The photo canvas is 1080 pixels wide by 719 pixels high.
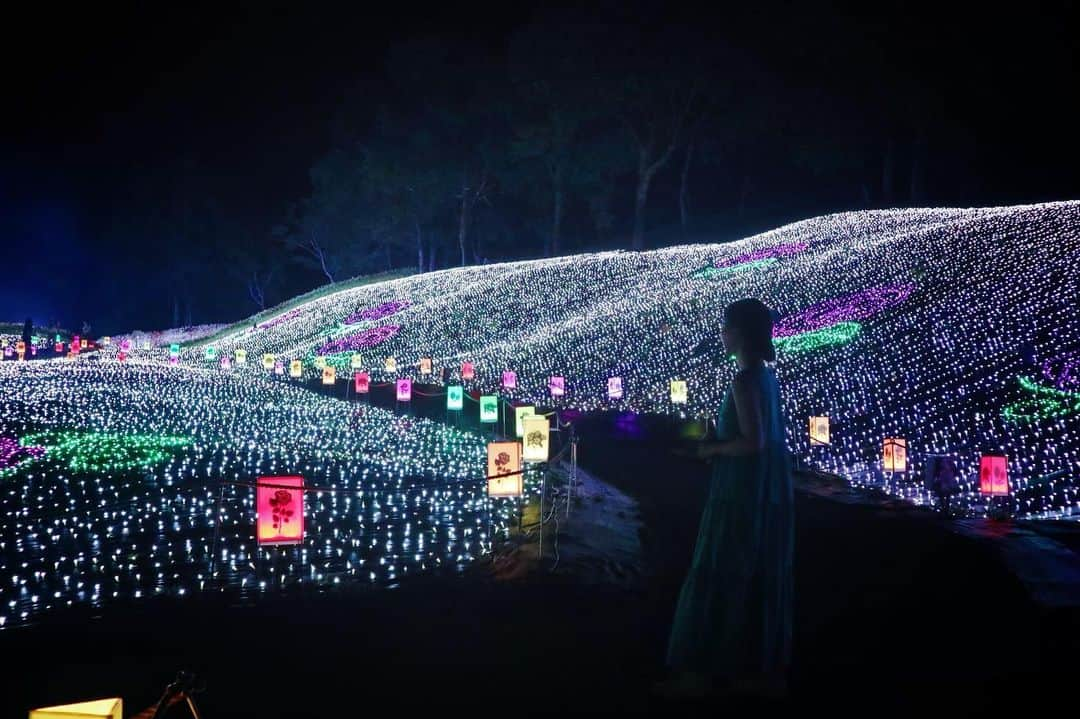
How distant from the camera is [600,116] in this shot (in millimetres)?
42750

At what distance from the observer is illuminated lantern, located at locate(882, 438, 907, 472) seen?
12.1 m

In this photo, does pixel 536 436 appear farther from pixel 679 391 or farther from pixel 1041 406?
pixel 1041 406

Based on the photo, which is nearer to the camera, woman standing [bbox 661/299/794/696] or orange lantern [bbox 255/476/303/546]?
woman standing [bbox 661/299/794/696]

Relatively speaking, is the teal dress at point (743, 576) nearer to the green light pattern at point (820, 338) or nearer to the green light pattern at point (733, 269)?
the green light pattern at point (820, 338)

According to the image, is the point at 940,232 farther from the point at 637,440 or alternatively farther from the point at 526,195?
the point at 526,195

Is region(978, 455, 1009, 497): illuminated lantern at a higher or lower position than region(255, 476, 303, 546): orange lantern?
higher

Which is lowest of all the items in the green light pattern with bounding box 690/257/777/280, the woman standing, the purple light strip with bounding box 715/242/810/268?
the woman standing

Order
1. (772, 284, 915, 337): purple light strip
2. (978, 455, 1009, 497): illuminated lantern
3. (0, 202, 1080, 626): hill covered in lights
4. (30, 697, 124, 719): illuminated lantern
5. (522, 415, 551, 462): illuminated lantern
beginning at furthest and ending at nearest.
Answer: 1. (772, 284, 915, 337): purple light strip
2. (522, 415, 551, 462): illuminated lantern
3. (978, 455, 1009, 497): illuminated lantern
4. (0, 202, 1080, 626): hill covered in lights
5. (30, 697, 124, 719): illuminated lantern

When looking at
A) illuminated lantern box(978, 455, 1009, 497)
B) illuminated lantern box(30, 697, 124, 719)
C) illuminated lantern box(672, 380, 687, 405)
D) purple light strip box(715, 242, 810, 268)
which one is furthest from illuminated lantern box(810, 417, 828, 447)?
Result: purple light strip box(715, 242, 810, 268)

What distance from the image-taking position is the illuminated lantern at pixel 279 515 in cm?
762

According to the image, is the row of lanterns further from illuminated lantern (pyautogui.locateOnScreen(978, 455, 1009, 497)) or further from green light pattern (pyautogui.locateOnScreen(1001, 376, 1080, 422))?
green light pattern (pyautogui.locateOnScreen(1001, 376, 1080, 422))

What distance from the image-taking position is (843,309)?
23.2 m

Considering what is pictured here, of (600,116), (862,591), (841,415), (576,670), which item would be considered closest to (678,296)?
(841,415)

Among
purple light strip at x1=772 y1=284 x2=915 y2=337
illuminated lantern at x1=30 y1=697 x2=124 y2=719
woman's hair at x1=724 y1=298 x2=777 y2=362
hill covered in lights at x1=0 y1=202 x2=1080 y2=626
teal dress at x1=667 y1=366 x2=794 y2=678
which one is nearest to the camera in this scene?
illuminated lantern at x1=30 y1=697 x2=124 y2=719
